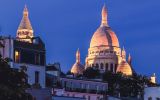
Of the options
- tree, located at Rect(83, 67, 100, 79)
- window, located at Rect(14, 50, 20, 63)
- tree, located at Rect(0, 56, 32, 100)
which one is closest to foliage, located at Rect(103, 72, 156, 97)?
tree, located at Rect(83, 67, 100, 79)

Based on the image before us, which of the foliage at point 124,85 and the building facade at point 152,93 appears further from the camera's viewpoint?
the foliage at point 124,85

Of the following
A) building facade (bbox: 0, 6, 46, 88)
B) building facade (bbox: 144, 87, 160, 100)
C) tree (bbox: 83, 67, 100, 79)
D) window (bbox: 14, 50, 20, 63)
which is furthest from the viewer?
tree (bbox: 83, 67, 100, 79)

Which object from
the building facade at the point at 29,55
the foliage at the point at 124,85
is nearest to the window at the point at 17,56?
the building facade at the point at 29,55

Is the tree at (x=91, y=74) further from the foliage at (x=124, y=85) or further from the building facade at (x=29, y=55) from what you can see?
the building facade at (x=29, y=55)

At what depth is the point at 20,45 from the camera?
8475cm

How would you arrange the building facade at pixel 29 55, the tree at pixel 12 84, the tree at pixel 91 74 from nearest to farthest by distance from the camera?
the tree at pixel 12 84
the building facade at pixel 29 55
the tree at pixel 91 74

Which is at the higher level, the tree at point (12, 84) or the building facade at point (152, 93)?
the tree at point (12, 84)

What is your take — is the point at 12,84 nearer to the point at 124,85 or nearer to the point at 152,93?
the point at 152,93

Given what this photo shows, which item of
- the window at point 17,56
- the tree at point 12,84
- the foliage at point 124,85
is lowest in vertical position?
the foliage at point 124,85

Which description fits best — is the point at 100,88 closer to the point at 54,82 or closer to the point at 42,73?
the point at 54,82

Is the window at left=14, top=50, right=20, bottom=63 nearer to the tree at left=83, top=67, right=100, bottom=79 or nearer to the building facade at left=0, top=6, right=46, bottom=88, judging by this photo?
the building facade at left=0, top=6, right=46, bottom=88

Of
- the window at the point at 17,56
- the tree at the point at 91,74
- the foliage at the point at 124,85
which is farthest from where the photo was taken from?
the tree at the point at 91,74

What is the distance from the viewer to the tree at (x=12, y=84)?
3234 centimetres

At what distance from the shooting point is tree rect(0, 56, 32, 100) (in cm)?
3234
